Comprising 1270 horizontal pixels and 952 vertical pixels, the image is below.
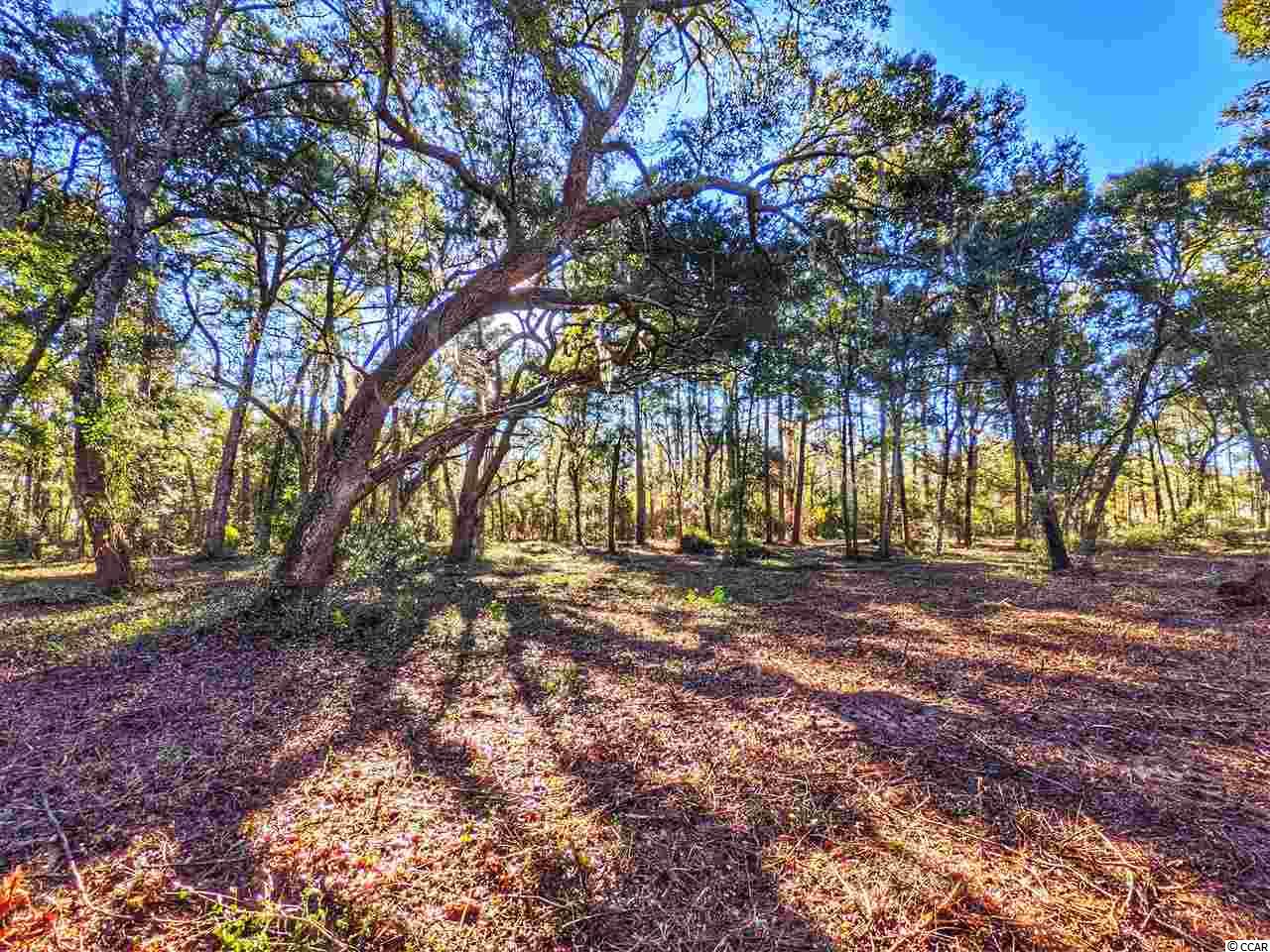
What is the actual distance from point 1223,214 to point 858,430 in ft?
33.4

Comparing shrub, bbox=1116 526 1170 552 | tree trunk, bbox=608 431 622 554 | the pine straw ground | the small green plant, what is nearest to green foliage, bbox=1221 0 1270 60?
the pine straw ground

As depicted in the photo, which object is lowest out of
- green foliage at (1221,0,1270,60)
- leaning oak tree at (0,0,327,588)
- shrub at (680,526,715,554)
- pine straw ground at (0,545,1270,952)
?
shrub at (680,526,715,554)

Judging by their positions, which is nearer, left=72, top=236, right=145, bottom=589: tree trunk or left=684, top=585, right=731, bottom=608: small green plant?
left=72, top=236, right=145, bottom=589: tree trunk

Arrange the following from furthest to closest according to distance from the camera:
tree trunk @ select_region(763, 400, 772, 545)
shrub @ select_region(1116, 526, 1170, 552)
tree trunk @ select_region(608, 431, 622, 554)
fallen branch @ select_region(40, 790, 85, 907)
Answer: tree trunk @ select_region(763, 400, 772, 545), tree trunk @ select_region(608, 431, 622, 554), shrub @ select_region(1116, 526, 1170, 552), fallen branch @ select_region(40, 790, 85, 907)

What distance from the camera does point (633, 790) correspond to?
8.29 feet

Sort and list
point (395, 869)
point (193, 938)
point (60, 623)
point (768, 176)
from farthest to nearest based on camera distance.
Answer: point (768, 176) → point (60, 623) → point (395, 869) → point (193, 938)

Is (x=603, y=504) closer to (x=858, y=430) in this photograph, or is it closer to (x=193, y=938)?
(x=858, y=430)

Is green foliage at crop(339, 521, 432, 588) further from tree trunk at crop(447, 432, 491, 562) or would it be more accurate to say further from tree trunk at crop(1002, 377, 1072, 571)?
tree trunk at crop(1002, 377, 1072, 571)

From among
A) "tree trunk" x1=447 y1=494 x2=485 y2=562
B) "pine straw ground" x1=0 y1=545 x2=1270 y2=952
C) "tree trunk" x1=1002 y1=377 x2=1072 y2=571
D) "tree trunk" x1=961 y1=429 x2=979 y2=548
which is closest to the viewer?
"pine straw ground" x1=0 y1=545 x2=1270 y2=952

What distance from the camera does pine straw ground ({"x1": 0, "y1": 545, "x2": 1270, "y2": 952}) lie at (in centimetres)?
169

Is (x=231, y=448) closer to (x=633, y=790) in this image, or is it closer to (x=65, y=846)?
(x=65, y=846)

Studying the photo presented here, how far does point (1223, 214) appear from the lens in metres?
12.0

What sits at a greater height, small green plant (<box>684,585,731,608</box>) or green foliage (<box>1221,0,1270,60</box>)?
green foliage (<box>1221,0,1270,60</box>)

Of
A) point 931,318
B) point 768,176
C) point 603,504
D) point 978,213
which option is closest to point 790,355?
point 768,176
